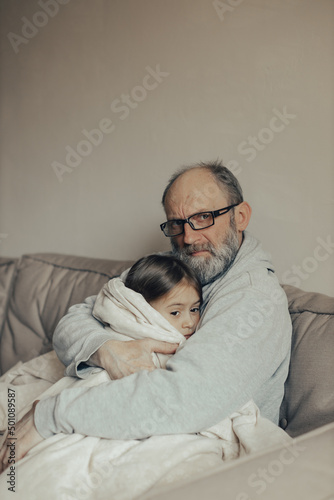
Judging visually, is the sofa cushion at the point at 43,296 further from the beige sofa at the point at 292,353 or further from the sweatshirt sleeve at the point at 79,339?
the sweatshirt sleeve at the point at 79,339

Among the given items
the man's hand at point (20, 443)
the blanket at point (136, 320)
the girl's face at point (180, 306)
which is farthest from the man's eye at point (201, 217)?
the man's hand at point (20, 443)

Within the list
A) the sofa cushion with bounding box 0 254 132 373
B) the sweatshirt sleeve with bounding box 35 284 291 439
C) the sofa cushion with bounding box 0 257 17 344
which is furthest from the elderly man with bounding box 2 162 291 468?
the sofa cushion with bounding box 0 257 17 344

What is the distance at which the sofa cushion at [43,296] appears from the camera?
2.22 m

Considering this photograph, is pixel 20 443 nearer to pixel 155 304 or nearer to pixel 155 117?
pixel 155 304

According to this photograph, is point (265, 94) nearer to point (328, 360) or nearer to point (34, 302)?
point (328, 360)

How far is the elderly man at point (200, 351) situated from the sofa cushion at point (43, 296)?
457mm

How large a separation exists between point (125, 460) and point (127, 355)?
1.05 feet

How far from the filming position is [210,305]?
1.45 m

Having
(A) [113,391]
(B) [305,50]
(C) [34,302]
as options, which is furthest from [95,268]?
(B) [305,50]

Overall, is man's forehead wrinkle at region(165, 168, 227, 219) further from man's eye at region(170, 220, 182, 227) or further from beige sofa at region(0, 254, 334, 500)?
beige sofa at region(0, 254, 334, 500)

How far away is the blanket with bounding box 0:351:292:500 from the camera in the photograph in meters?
1.08

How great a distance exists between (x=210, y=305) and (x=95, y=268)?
36.9 inches

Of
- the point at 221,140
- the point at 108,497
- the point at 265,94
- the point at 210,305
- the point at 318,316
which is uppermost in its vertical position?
the point at 265,94

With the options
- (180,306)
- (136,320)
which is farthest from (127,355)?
(180,306)
